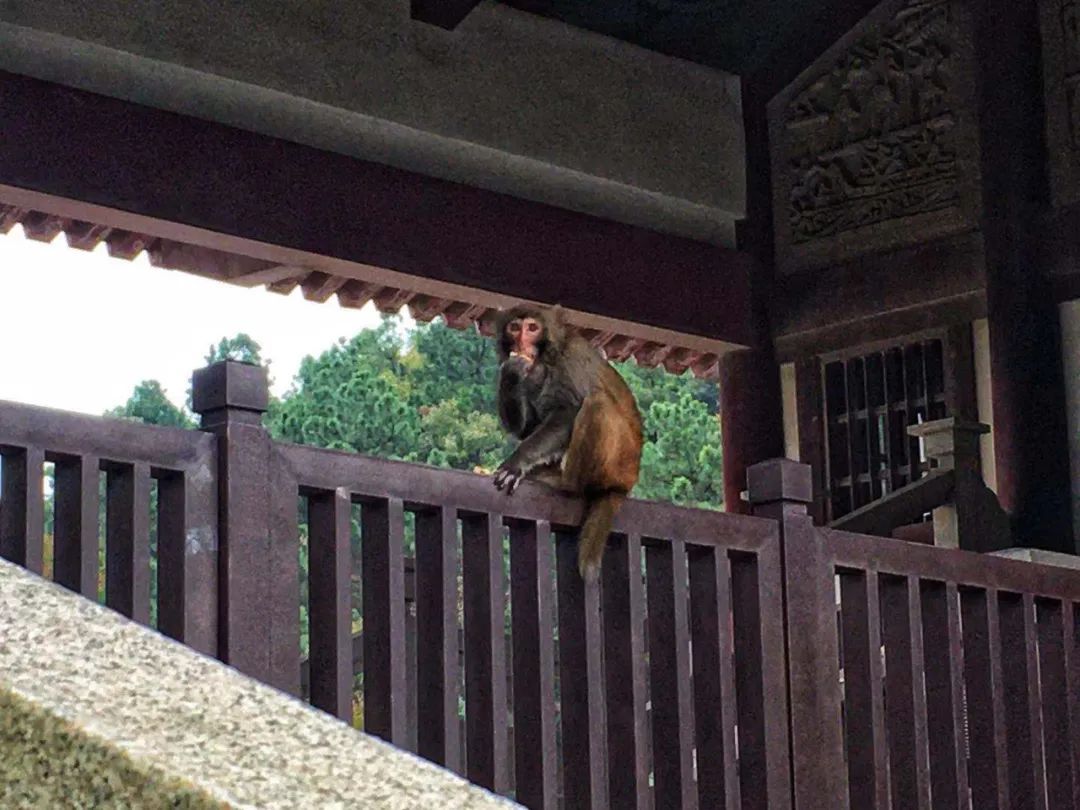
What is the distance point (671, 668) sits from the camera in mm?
4121

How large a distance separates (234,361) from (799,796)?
5.36ft

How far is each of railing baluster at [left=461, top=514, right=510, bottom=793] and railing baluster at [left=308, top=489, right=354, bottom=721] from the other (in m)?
0.25

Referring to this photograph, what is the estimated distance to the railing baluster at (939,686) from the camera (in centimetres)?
472

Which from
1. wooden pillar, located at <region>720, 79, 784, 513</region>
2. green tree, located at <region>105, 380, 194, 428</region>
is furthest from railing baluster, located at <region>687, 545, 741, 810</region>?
green tree, located at <region>105, 380, 194, 428</region>

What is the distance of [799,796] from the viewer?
171 inches

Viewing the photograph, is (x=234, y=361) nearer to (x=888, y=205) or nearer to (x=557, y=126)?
(x=557, y=126)

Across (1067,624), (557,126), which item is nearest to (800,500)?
(1067,624)

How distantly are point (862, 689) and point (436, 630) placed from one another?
1.24 metres

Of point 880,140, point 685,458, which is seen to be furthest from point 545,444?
point 685,458

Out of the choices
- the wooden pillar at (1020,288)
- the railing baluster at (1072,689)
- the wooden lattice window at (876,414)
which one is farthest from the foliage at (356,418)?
the railing baluster at (1072,689)

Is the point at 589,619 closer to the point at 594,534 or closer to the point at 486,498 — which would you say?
the point at 594,534

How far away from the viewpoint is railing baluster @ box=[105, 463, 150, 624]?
10.6 ft

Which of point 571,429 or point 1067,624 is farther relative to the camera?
point 1067,624

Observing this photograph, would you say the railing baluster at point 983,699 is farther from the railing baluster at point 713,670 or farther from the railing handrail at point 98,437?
the railing handrail at point 98,437
